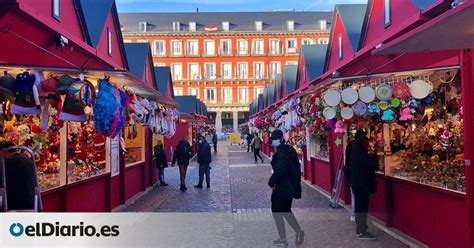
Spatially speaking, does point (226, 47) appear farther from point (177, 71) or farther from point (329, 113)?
point (329, 113)

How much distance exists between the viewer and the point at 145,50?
19734mm

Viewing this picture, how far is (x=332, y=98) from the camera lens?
906 centimetres

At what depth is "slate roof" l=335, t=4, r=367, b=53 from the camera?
14366mm

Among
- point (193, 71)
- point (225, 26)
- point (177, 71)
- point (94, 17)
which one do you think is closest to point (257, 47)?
point (225, 26)

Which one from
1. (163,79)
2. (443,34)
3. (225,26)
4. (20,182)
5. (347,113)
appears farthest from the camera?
(225,26)

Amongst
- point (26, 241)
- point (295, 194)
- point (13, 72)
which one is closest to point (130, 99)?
point (13, 72)

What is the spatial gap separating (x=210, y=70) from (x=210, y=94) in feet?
12.7

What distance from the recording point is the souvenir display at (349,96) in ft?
28.3

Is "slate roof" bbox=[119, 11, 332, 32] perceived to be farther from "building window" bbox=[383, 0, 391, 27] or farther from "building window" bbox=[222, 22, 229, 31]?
"building window" bbox=[383, 0, 391, 27]

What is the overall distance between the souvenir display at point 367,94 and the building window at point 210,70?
235 feet

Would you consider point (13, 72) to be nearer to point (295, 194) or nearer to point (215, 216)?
point (295, 194)

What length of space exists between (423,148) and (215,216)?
14.8 feet

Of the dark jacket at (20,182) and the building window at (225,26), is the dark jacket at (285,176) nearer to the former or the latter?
the dark jacket at (20,182)

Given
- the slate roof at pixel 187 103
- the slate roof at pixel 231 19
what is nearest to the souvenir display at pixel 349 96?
the slate roof at pixel 187 103
